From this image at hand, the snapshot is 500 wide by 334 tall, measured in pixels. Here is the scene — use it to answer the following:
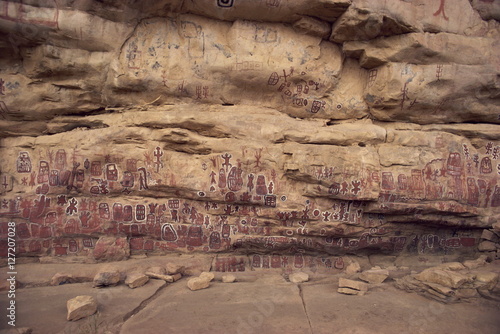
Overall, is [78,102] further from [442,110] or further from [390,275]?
[442,110]

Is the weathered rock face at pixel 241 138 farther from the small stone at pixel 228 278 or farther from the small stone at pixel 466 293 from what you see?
the small stone at pixel 466 293

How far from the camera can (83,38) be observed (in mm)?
5582

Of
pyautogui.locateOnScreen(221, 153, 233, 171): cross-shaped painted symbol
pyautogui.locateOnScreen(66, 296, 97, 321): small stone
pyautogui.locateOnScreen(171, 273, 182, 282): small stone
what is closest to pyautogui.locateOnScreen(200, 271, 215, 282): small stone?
pyautogui.locateOnScreen(171, 273, 182, 282): small stone

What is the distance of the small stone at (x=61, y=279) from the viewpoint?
486 centimetres

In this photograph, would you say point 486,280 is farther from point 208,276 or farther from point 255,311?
point 208,276

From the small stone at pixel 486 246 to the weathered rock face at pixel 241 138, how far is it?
161 mm

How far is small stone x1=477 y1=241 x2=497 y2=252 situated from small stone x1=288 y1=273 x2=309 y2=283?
3.71m

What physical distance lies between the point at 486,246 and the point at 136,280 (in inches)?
260

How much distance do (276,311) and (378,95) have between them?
180 inches

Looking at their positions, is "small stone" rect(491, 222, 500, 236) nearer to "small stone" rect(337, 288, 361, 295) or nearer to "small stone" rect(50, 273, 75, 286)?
"small stone" rect(337, 288, 361, 295)

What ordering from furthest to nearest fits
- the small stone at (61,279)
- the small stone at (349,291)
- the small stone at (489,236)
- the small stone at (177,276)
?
the small stone at (489,236), the small stone at (177,276), the small stone at (61,279), the small stone at (349,291)

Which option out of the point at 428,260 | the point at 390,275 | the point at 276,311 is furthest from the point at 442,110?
the point at 276,311

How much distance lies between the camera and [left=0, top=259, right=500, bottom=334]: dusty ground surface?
142 inches

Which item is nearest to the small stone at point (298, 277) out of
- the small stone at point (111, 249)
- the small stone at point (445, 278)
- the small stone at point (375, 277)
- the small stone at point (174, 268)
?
the small stone at point (375, 277)
